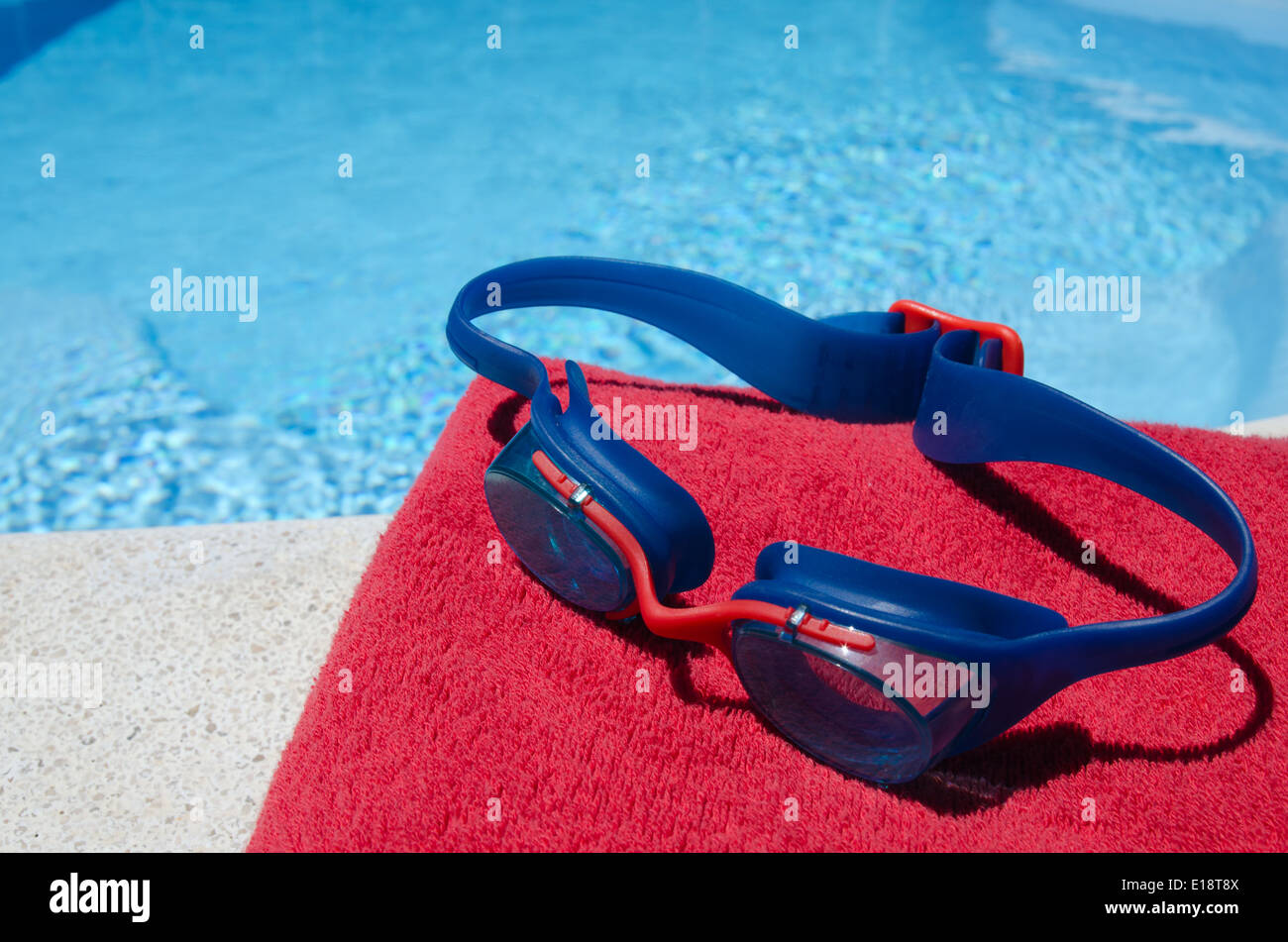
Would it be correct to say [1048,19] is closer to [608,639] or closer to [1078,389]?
[1078,389]

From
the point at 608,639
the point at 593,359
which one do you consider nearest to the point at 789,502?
the point at 608,639

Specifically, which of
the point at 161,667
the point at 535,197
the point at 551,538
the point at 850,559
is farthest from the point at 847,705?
the point at 535,197

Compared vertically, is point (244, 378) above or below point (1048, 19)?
below

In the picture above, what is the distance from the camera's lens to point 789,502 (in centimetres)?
80

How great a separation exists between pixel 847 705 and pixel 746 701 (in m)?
0.10

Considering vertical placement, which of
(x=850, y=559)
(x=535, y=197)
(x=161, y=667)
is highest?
(x=850, y=559)

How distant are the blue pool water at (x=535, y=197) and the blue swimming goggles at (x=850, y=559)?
37.1 inches

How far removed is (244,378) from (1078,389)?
1658 millimetres

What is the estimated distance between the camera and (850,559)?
62 cm

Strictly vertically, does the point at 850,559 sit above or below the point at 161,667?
above

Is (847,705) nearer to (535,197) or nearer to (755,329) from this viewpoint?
(755,329)

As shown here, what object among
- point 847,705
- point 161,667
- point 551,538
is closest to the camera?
point 847,705

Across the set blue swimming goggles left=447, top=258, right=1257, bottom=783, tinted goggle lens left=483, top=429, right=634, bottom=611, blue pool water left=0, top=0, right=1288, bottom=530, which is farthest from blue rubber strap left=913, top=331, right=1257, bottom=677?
blue pool water left=0, top=0, right=1288, bottom=530

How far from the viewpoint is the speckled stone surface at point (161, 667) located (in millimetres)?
729
